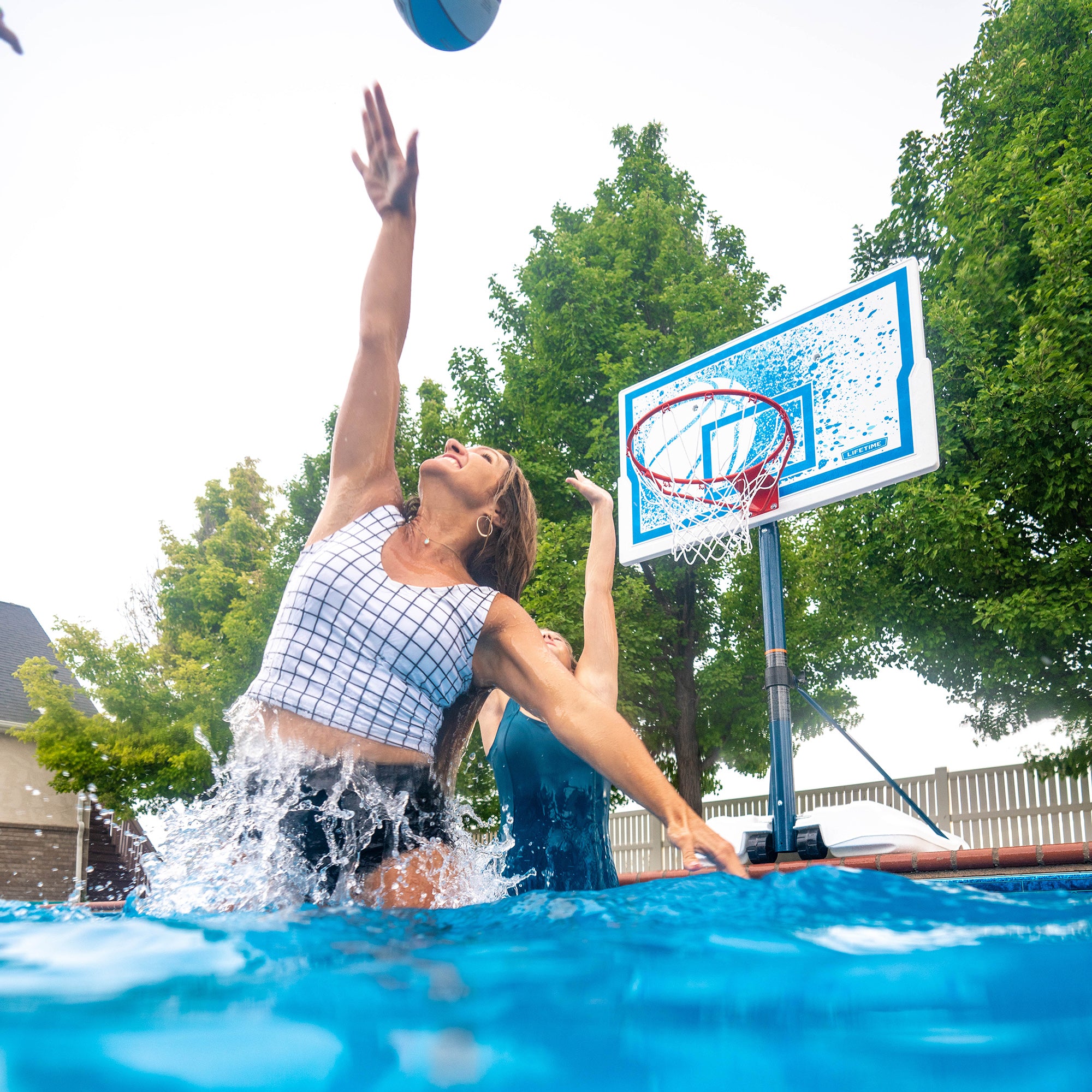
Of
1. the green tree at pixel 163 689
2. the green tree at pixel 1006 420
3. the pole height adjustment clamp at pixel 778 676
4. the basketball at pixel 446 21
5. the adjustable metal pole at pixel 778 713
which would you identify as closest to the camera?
the basketball at pixel 446 21

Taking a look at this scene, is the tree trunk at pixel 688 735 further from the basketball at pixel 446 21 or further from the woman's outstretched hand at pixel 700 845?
the woman's outstretched hand at pixel 700 845

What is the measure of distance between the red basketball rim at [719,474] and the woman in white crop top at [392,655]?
4426 mm

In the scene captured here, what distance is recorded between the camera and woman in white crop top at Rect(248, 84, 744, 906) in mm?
1778

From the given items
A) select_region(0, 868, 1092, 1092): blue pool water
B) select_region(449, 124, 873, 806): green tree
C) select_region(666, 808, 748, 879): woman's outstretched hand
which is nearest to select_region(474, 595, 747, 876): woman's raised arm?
select_region(666, 808, 748, 879): woman's outstretched hand

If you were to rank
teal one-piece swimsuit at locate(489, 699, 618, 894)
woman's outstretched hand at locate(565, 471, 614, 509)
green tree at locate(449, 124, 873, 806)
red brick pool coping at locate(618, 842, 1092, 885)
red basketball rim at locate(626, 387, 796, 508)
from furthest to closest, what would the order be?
green tree at locate(449, 124, 873, 806) < red basketball rim at locate(626, 387, 796, 508) < red brick pool coping at locate(618, 842, 1092, 885) < woman's outstretched hand at locate(565, 471, 614, 509) < teal one-piece swimsuit at locate(489, 699, 618, 894)

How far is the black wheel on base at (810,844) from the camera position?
580cm

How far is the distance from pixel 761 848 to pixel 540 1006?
17.1ft

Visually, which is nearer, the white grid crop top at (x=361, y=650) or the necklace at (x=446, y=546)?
the white grid crop top at (x=361, y=650)

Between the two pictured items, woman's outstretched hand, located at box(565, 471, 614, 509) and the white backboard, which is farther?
the white backboard

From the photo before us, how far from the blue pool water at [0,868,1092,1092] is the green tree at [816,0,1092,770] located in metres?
9.06

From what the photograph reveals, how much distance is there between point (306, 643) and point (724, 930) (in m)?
0.91

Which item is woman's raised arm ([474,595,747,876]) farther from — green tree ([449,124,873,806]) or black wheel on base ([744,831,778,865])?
green tree ([449,124,873,806])

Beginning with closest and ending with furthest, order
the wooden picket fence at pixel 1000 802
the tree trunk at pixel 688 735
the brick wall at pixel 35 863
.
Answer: the wooden picket fence at pixel 1000 802 → the tree trunk at pixel 688 735 → the brick wall at pixel 35 863

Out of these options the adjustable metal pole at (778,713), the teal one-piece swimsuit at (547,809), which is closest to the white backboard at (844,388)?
the adjustable metal pole at (778,713)
